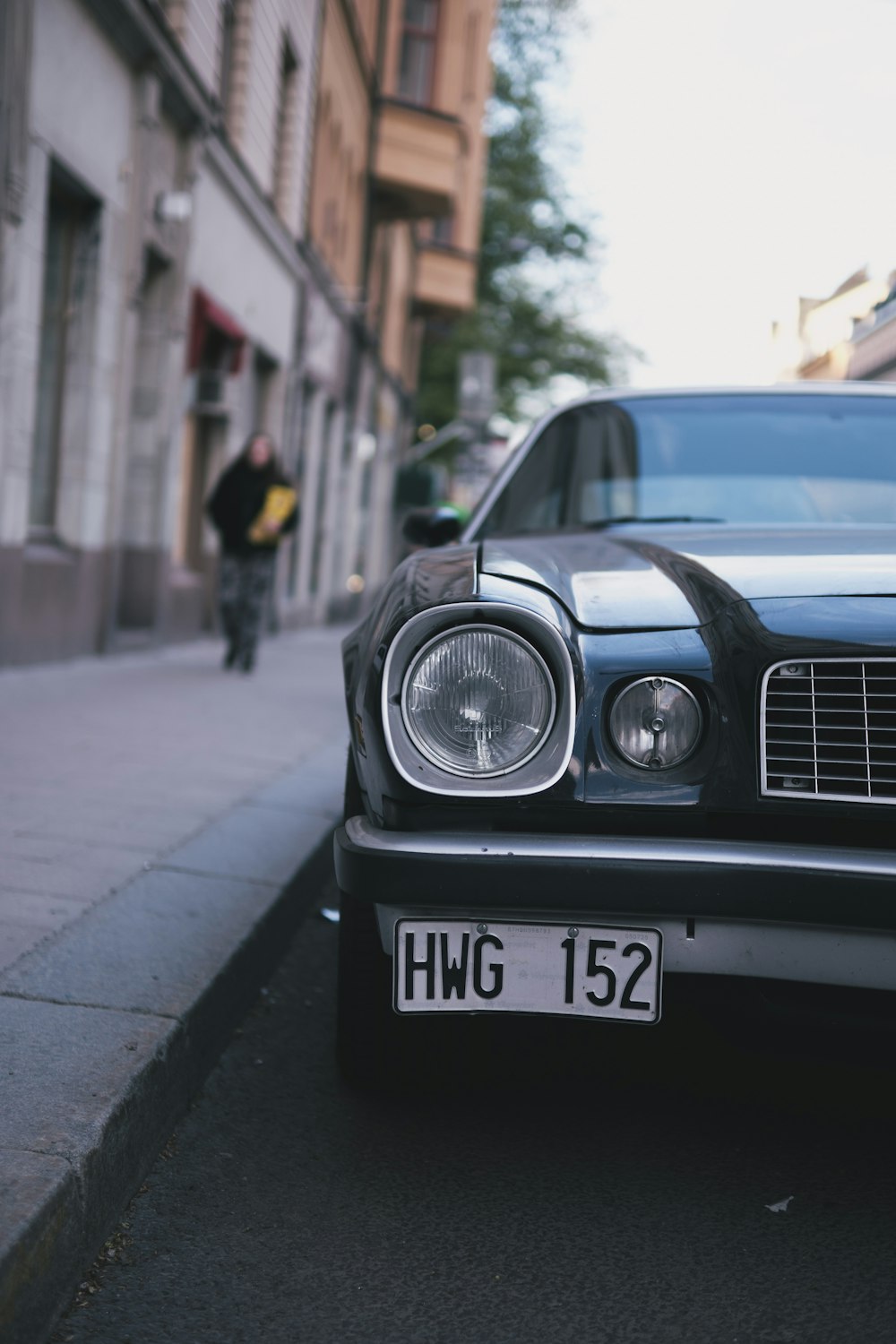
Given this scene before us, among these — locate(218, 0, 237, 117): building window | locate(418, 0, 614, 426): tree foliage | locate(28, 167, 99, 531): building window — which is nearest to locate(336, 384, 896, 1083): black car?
locate(28, 167, 99, 531): building window

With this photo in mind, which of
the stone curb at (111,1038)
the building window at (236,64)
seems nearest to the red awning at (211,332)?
the building window at (236,64)

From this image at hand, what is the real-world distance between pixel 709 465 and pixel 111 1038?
7.03 feet

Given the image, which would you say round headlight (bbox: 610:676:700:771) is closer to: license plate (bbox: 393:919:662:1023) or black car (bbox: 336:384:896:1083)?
black car (bbox: 336:384:896:1083)

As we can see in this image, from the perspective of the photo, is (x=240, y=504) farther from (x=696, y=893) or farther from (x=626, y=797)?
(x=696, y=893)

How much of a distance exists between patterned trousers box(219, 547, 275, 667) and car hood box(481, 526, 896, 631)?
757 cm

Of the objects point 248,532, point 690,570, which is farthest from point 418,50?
point 690,570

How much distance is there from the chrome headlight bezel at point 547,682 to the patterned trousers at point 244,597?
8368 mm

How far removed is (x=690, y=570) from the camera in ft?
9.14

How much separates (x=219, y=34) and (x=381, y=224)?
12.8 meters

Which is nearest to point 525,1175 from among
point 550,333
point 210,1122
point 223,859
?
point 210,1122

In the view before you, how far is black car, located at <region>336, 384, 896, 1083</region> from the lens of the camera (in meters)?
2.29

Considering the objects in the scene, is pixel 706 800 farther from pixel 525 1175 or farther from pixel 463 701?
pixel 525 1175

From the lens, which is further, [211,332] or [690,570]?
[211,332]

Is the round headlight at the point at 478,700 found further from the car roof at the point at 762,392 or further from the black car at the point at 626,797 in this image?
the car roof at the point at 762,392
